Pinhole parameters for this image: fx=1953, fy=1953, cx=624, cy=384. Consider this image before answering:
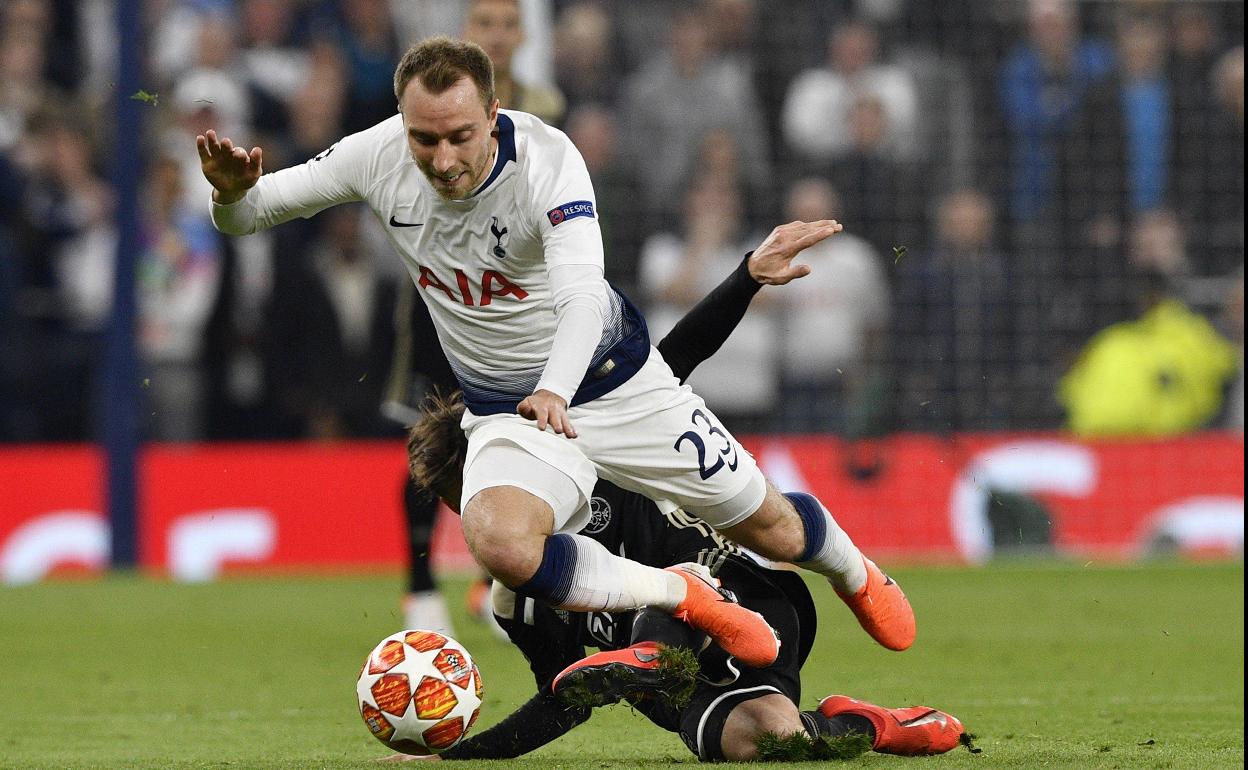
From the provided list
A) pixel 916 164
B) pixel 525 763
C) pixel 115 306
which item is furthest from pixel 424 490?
pixel 916 164

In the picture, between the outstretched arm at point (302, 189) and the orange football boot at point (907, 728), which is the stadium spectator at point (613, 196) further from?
the orange football boot at point (907, 728)

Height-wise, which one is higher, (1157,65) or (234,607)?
(1157,65)

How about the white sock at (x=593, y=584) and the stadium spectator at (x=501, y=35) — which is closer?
the white sock at (x=593, y=584)

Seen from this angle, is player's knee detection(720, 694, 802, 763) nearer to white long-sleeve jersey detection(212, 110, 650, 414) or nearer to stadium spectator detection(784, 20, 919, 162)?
white long-sleeve jersey detection(212, 110, 650, 414)

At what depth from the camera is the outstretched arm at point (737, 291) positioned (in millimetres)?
5383

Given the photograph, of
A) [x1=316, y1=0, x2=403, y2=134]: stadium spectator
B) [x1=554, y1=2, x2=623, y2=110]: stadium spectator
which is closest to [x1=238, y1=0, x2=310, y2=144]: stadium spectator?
[x1=316, y1=0, x2=403, y2=134]: stadium spectator

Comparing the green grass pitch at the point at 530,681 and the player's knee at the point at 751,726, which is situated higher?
the player's knee at the point at 751,726

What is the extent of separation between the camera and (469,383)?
532 cm

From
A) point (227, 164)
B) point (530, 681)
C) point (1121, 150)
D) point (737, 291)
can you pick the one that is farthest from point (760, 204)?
point (227, 164)

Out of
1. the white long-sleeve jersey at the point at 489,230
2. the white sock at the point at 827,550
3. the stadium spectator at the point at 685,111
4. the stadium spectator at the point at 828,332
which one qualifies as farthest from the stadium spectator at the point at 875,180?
the white long-sleeve jersey at the point at 489,230

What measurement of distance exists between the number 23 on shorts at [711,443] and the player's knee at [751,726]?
657mm

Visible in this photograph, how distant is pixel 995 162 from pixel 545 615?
9.53 metres

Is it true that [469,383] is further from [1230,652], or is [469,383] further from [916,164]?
[916,164]

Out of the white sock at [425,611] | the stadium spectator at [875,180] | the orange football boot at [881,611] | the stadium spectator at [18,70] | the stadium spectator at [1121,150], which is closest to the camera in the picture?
the orange football boot at [881,611]
